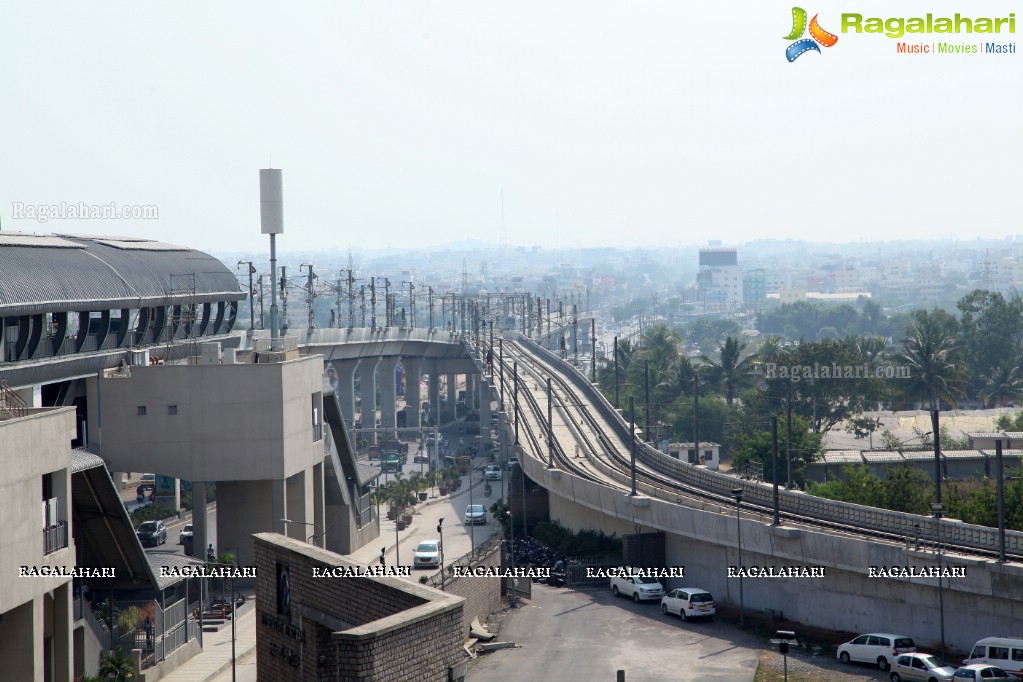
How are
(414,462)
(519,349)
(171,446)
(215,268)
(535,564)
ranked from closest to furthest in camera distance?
(171,446)
(535,564)
(215,268)
(414,462)
(519,349)

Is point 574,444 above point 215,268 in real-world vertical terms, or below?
below

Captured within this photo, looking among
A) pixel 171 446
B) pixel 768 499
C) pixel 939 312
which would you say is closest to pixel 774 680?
pixel 768 499

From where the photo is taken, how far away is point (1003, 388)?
393 feet

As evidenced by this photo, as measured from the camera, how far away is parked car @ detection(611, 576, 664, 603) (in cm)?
4784

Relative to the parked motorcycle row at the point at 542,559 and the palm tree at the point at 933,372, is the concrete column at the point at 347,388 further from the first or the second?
the parked motorcycle row at the point at 542,559

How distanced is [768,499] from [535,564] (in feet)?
36.8

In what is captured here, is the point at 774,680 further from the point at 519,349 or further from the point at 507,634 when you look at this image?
the point at 519,349

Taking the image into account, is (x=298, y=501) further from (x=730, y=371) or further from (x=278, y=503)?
(x=730, y=371)

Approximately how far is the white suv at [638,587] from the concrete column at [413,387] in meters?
79.4

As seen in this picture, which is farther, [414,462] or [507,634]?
[414,462]

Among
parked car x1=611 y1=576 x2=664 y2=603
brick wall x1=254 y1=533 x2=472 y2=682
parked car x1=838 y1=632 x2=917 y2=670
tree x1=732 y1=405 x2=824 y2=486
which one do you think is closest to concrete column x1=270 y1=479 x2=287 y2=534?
parked car x1=611 y1=576 x2=664 y2=603

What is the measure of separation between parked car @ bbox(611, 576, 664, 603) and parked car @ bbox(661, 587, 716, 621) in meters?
2.10

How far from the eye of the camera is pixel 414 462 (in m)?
110

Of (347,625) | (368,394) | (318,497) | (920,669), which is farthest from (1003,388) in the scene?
(347,625)
